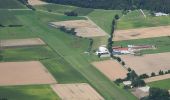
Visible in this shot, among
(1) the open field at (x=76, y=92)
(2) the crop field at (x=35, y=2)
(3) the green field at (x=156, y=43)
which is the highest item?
(2) the crop field at (x=35, y=2)

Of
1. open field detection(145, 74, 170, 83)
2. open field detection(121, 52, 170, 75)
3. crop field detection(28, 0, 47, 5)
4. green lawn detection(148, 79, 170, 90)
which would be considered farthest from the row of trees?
green lawn detection(148, 79, 170, 90)

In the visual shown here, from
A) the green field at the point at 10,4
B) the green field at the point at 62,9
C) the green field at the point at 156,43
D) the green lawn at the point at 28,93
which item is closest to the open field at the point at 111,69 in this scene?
the green field at the point at 156,43

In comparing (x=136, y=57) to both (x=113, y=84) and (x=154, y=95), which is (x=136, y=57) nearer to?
(x=113, y=84)

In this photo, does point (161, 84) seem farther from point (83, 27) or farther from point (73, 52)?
point (83, 27)

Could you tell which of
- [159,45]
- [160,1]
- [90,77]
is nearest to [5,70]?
[90,77]

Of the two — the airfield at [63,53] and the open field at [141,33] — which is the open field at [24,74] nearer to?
the airfield at [63,53]

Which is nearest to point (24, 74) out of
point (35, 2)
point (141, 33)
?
point (141, 33)
